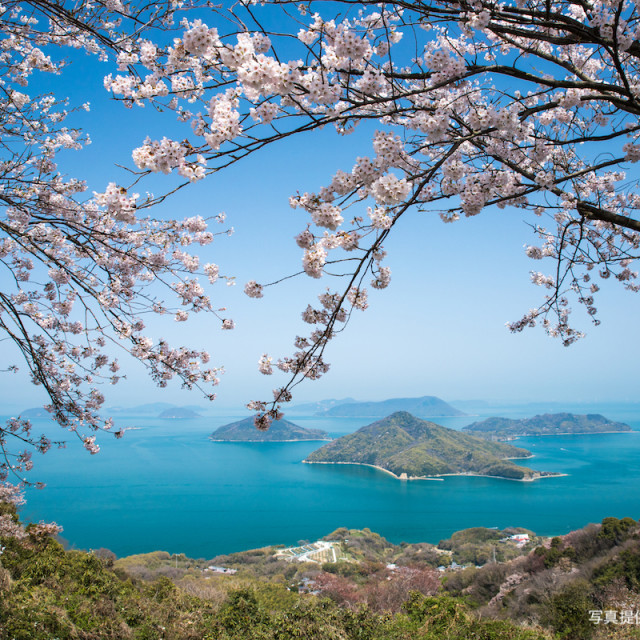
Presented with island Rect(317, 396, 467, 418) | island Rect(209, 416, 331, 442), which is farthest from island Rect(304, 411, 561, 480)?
island Rect(317, 396, 467, 418)

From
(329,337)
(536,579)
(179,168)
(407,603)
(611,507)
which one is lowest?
(611,507)

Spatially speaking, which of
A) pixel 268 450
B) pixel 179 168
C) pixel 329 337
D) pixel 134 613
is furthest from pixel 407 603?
pixel 268 450

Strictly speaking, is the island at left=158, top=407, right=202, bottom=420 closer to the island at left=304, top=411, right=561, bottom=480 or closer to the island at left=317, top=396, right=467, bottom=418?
the island at left=317, top=396, right=467, bottom=418

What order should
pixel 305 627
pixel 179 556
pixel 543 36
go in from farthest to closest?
pixel 179 556 → pixel 305 627 → pixel 543 36

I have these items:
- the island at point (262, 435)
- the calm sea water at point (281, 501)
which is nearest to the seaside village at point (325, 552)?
the calm sea water at point (281, 501)

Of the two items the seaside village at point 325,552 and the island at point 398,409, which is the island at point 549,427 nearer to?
the island at point 398,409

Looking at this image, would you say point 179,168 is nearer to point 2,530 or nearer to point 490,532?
point 2,530

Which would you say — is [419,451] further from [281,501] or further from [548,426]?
[548,426]
